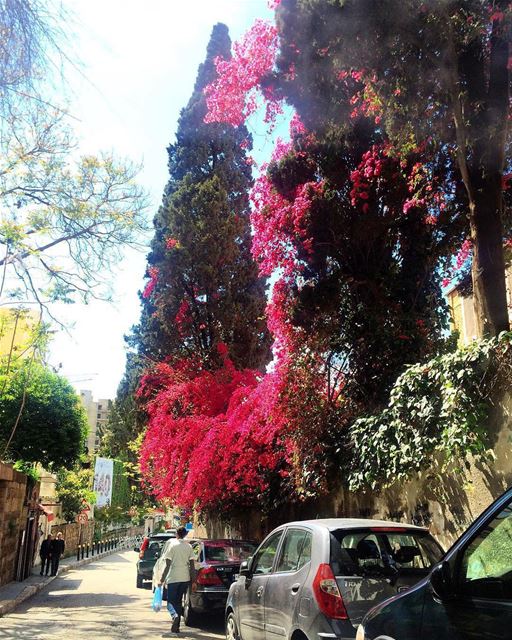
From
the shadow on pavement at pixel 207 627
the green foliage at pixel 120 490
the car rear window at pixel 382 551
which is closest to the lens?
the car rear window at pixel 382 551

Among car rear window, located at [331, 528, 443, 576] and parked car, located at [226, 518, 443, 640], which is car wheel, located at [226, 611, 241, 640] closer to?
parked car, located at [226, 518, 443, 640]

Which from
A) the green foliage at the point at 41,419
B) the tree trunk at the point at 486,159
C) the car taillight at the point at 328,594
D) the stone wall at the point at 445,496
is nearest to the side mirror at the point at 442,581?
the car taillight at the point at 328,594

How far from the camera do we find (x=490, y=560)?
10.00 feet

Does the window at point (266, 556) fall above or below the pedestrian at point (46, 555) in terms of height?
above

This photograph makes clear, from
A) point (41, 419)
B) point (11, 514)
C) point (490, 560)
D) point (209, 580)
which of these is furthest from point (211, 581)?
point (41, 419)

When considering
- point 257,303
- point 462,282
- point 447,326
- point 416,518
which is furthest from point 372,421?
point 257,303

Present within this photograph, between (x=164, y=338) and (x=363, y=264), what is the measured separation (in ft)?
35.5

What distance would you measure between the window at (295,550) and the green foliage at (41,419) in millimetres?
15697

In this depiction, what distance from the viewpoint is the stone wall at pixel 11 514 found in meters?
17.0

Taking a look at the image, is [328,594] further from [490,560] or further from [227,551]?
[227,551]

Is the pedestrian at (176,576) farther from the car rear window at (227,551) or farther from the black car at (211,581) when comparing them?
the car rear window at (227,551)

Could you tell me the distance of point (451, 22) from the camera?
279 inches

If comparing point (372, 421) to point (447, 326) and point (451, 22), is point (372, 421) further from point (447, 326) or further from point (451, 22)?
point (451, 22)

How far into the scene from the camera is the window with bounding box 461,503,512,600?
2.84m
